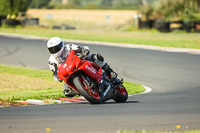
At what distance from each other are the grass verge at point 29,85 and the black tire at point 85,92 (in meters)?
2.20

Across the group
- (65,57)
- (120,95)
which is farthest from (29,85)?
(65,57)

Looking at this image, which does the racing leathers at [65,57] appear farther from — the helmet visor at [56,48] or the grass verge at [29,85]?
the grass verge at [29,85]

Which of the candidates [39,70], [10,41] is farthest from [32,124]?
[10,41]

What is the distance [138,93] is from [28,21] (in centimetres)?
3630

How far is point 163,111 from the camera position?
8680mm

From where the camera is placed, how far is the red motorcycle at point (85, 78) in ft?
30.5

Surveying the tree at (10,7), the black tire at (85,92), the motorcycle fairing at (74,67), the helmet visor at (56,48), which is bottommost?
the tree at (10,7)

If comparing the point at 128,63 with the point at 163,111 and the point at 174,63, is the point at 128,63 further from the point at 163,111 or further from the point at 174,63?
the point at 163,111

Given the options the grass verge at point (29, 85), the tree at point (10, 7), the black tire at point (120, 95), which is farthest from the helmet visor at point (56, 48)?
the tree at point (10, 7)

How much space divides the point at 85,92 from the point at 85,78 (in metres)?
0.32

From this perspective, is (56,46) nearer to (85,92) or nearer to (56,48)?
(56,48)

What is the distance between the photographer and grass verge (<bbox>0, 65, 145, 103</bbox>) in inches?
469

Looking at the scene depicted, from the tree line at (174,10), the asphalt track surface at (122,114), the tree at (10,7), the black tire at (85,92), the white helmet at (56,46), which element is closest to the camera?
the asphalt track surface at (122,114)

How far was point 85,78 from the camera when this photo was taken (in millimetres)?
9453
